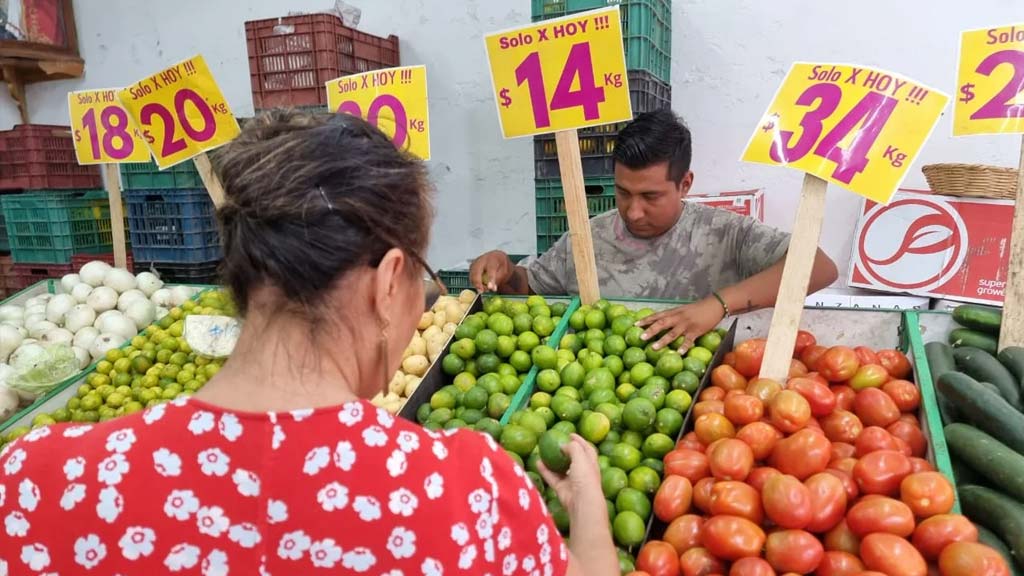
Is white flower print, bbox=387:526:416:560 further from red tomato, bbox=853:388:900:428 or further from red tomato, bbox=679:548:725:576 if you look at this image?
red tomato, bbox=853:388:900:428

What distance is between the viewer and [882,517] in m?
1.38

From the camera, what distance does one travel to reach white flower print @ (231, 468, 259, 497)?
2.90 feet

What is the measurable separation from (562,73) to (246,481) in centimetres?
193

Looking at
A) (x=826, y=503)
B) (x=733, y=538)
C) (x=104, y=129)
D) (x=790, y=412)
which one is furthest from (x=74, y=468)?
(x=104, y=129)

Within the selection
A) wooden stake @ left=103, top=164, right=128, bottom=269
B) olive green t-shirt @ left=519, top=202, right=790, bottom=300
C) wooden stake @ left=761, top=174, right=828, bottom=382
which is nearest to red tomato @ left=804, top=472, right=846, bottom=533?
wooden stake @ left=761, top=174, right=828, bottom=382

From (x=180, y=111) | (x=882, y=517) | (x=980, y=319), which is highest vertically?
(x=180, y=111)

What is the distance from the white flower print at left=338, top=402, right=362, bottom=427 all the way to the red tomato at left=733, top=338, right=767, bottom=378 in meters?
1.57

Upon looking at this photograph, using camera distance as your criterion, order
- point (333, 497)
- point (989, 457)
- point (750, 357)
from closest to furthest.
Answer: point (333, 497) < point (989, 457) < point (750, 357)

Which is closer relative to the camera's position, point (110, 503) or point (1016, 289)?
point (110, 503)

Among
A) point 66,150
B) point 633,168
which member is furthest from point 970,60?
point 66,150

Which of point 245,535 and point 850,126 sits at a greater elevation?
point 850,126

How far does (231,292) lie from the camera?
1043 mm

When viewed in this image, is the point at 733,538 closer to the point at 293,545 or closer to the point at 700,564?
the point at 700,564

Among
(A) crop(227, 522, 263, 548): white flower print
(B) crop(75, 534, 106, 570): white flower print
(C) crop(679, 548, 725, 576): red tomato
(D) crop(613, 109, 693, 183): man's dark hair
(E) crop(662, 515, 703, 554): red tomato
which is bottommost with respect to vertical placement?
(C) crop(679, 548, 725, 576): red tomato
